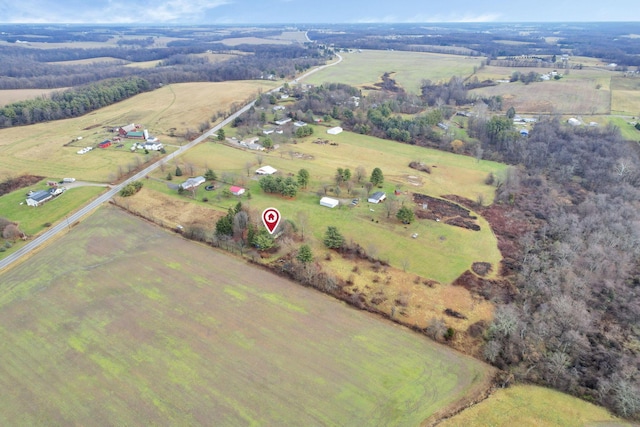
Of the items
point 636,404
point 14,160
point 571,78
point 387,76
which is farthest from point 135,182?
point 571,78

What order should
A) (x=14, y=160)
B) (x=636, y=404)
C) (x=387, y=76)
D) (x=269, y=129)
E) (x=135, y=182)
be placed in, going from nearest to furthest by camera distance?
(x=636, y=404) → (x=135, y=182) → (x=14, y=160) → (x=269, y=129) → (x=387, y=76)

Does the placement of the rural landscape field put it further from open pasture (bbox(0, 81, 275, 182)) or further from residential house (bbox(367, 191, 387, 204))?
open pasture (bbox(0, 81, 275, 182))

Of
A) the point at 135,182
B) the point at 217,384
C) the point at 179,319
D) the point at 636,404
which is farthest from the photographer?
the point at 135,182

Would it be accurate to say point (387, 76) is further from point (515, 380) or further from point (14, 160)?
point (515, 380)

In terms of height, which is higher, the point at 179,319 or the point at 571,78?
the point at 571,78

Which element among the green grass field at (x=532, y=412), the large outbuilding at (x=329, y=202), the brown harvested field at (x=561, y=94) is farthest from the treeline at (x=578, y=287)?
the brown harvested field at (x=561, y=94)

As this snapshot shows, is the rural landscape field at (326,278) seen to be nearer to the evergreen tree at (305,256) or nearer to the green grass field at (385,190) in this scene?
the evergreen tree at (305,256)
